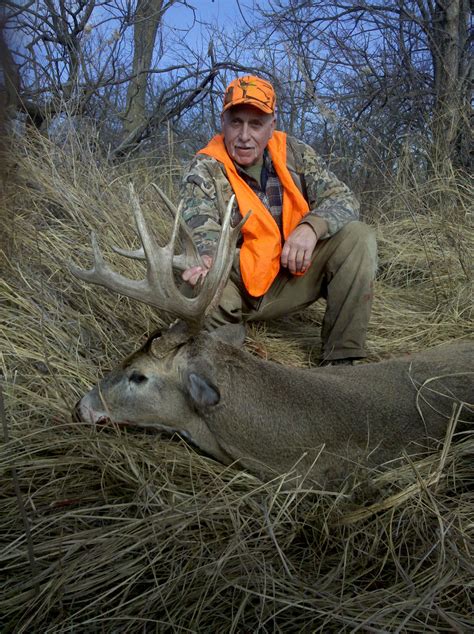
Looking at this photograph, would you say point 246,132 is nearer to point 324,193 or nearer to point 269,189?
point 269,189

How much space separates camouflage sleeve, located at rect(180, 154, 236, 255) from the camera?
13.0ft

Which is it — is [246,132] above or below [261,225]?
above

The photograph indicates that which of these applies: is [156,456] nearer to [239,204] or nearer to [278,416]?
[278,416]

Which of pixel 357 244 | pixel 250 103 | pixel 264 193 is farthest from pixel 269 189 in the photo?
pixel 357 244

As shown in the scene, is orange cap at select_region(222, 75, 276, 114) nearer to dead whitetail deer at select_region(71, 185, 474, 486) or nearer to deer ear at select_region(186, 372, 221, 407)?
dead whitetail deer at select_region(71, 185, 474, 486)

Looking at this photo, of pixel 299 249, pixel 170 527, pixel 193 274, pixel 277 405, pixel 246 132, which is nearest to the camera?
pixel 170 527

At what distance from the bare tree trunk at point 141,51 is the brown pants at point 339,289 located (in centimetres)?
439

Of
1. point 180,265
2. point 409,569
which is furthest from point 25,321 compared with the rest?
point 409,569

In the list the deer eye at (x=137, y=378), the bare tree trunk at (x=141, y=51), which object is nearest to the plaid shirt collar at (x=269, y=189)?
the deer eye at (x=137, y=378)

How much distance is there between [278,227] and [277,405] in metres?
1.71

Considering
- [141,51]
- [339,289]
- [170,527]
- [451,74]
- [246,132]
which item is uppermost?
[141,51]

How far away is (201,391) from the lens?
2.81m

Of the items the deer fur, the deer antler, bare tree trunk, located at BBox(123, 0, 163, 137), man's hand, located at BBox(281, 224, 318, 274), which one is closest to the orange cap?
man's hand, located at BBox(281, 224, 318, 274)

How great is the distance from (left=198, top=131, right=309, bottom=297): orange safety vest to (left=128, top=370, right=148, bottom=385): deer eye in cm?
130
